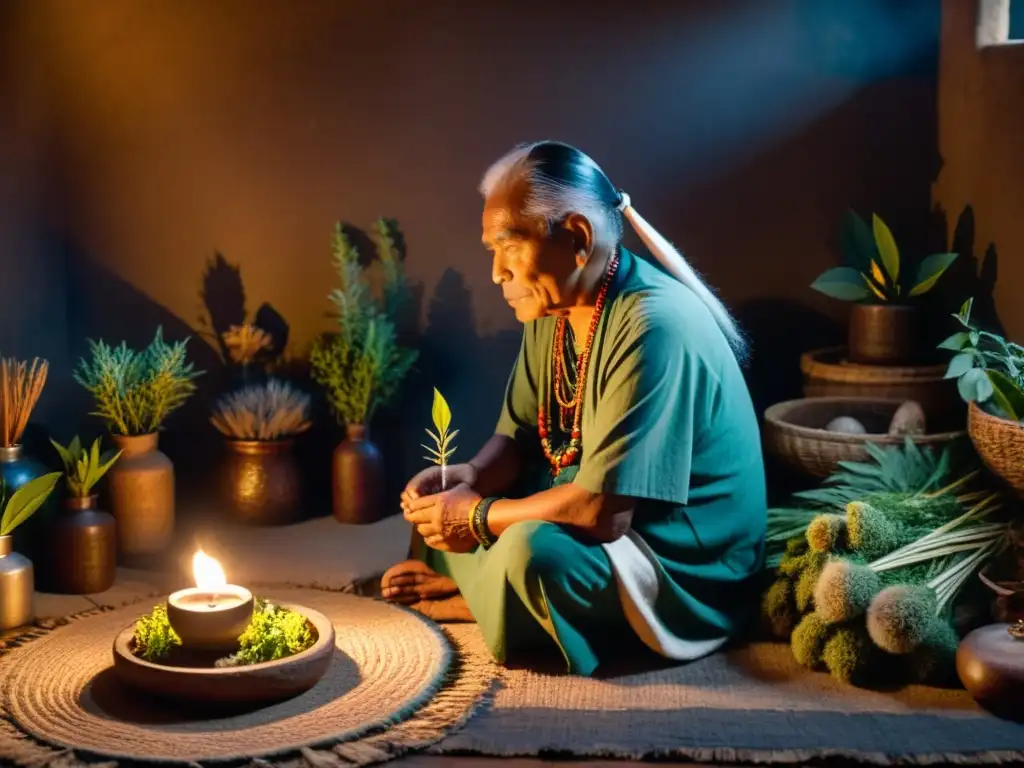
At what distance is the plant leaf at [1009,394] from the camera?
367 cm

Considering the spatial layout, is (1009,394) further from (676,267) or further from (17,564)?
(17,564)

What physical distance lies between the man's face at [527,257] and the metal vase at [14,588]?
5.20 feet

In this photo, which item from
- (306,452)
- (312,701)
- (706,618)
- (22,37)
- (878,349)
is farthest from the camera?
(306,452)

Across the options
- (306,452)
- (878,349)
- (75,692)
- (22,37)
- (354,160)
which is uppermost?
(22,37)

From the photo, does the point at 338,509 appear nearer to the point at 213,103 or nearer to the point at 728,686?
the point at 213,103

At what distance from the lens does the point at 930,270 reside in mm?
4578

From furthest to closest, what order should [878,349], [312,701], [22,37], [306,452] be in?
1. [306,452]
2. [22,37]
3. [878,349]
4. [312,701]

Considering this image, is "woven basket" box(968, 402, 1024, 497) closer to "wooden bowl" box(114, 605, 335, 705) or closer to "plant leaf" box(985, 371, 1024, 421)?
"plant leaf" box(985, 371, 1024, 421)

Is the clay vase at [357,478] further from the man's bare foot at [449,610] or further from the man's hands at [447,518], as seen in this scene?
the man's hands at [447,518]

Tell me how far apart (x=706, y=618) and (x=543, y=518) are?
539mm

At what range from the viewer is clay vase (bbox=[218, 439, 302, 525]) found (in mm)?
4930

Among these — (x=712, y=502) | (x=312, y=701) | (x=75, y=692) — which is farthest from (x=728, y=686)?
(x=75, y=692)

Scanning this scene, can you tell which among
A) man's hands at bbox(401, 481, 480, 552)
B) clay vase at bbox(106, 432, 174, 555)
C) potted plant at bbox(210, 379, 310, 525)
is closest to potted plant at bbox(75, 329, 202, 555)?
clay vase at bbox(106, 432, 174, 555)

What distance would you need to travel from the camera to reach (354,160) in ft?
16.8
